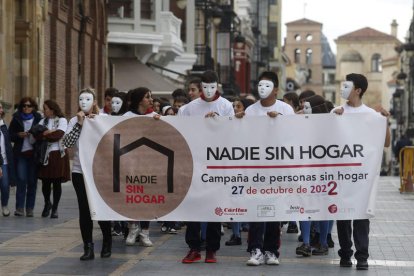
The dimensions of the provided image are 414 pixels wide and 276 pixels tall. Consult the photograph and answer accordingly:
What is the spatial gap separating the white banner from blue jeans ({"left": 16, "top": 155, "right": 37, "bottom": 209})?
6.38 meters

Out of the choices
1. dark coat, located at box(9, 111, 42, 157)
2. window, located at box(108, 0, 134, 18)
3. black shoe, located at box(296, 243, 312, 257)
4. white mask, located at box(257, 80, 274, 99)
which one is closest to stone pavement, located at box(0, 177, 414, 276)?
black shoe, located at box(296, 243, 312, 257)

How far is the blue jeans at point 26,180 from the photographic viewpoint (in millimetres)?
20172

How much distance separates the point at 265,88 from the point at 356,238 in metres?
1.75

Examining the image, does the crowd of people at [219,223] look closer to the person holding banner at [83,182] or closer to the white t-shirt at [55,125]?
the person holding banner at [83,182]

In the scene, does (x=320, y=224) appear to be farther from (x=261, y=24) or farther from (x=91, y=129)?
(x=261, y=24)

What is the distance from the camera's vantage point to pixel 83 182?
547 inches

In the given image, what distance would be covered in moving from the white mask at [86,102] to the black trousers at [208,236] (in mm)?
1615

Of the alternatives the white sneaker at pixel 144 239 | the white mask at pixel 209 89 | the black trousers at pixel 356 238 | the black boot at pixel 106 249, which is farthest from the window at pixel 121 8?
the black trousers at pixel 356 238

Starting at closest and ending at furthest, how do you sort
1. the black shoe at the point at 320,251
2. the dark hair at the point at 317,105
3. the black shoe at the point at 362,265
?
the black shoe at the point at 362,265 → the black shoe at the point at 320,251 → the dark hair at the point at 317,105

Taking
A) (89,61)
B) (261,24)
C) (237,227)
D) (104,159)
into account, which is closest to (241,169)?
(104,159)

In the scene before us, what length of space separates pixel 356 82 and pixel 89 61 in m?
27.1

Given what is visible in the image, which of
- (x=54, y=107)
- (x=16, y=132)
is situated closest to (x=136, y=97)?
(x=54, y=107)

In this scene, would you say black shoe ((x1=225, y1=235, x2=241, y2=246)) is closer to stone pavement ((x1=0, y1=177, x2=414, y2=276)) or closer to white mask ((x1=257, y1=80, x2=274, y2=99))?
stone pavement ((x1=0, y1=177, x2=414, y2=276))

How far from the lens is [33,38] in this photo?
3048 centimetres
